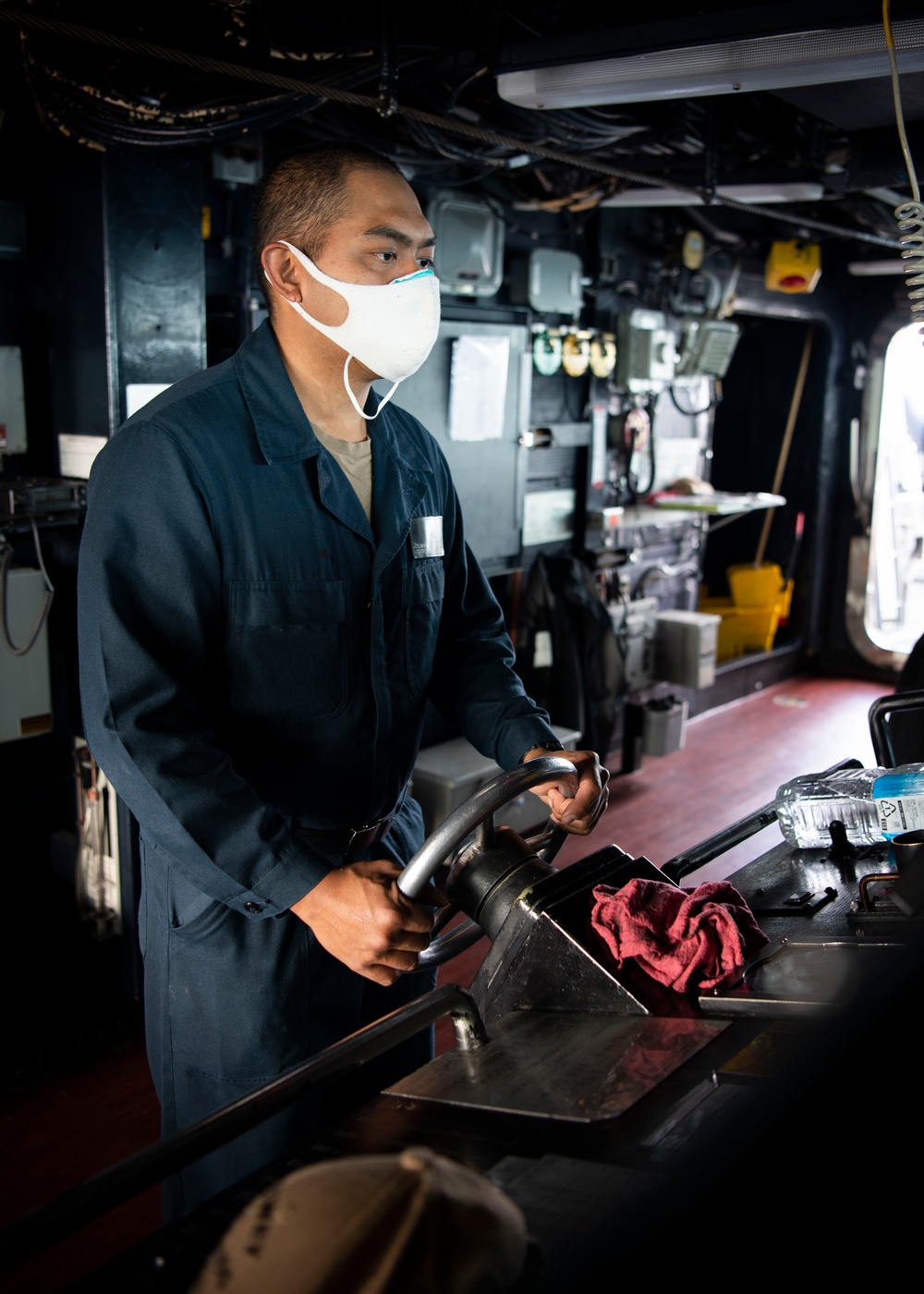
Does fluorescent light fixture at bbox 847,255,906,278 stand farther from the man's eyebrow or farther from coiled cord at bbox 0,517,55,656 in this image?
the man's eyebrow

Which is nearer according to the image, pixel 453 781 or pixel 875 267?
pixel 453 781

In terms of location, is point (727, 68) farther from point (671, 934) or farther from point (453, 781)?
point (453, 781)

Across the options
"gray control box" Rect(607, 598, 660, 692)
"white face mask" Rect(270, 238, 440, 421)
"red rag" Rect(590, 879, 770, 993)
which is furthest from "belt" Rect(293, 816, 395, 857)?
"gray control box" Rect(607, 598, 660, 692)

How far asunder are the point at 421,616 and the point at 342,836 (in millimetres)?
410

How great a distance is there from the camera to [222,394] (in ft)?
5.81

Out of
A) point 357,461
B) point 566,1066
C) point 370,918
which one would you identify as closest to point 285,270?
point 357,461

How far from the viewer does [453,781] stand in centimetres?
426

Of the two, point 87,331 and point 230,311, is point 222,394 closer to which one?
point 87,331

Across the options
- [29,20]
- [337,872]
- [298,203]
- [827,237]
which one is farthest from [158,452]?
[827,237]

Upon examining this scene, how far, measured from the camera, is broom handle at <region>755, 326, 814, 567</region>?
7742 millimetres

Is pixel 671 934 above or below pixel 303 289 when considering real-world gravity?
below

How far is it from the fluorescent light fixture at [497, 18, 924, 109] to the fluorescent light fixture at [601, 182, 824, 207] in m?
1.49

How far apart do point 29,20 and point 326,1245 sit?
7.48 ft

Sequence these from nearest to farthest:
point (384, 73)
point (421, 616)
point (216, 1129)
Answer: point (216, 1129) < point (421, 616) < point (384, 73)
